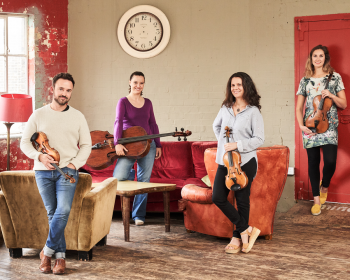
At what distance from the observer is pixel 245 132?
318 centimetres

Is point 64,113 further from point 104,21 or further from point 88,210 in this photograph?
point 104,21

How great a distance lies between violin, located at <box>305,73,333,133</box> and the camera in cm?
417

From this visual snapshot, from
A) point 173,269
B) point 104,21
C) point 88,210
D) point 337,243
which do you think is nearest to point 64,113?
point 88,210

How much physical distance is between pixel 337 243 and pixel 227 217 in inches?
A: 38.9

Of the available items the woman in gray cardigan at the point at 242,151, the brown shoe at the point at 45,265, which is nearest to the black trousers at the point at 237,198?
the woman in gray cardigan at the point at 242,151

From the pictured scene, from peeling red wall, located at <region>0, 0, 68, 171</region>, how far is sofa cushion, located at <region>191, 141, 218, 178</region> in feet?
7.01

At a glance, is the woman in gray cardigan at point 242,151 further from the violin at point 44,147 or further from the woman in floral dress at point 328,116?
the woman in floral dress at point 328,116

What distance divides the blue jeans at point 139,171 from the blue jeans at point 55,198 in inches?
50.3

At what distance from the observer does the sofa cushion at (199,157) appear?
482cm

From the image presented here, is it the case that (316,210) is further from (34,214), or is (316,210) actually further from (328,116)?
(34,214)

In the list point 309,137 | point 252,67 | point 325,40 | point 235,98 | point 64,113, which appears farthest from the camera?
point 252,67

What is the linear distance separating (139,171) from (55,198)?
142 centimetres

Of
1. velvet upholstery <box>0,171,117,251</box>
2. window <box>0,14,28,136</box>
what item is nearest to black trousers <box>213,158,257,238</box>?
velvet upholstery <box>0,171,117,251</box>

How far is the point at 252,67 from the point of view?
5.22 m
